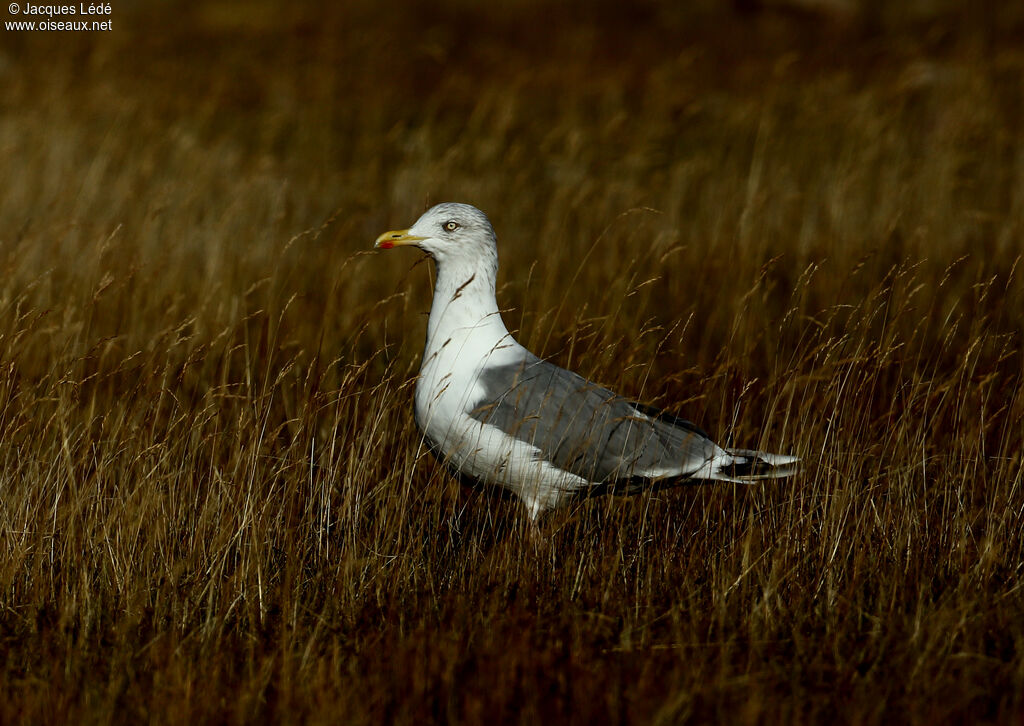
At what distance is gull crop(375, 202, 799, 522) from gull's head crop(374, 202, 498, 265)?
6 centimetres

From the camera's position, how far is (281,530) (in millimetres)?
3715

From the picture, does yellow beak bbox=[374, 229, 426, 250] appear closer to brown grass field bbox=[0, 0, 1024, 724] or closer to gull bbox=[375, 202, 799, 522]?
gull bbox=[375, 202, 799, 522]

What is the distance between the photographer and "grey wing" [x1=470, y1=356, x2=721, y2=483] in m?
3.79

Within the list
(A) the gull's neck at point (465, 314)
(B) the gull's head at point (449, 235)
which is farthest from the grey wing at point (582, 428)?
(B) the gull's head at point (449, 235)

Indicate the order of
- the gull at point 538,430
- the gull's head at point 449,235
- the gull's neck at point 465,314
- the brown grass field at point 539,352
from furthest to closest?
1. the gull's head at point 449,235
2. the gull's neck at point 465,314
3. the gull at point 538,430
4. the brown grass field at point 539,352

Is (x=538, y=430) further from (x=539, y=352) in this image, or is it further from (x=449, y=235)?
(x=539, y=352)

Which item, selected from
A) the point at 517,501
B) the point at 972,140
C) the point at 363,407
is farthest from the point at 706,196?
the point at 517,501

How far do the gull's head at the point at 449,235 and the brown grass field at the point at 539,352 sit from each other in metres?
0.34

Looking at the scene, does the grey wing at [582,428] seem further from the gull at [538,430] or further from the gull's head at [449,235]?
the gull's head at [449,235]

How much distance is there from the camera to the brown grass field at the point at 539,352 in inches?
115

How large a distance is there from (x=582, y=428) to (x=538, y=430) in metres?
0.14

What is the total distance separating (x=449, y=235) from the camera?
13.5 ft

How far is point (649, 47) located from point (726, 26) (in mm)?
2400

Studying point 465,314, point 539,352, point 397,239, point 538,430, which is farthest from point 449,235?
point 539,352
